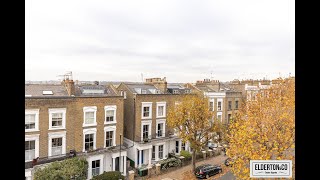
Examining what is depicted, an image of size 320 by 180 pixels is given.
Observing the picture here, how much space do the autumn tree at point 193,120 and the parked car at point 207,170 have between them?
13.2 inches

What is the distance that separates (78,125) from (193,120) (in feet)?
7.71

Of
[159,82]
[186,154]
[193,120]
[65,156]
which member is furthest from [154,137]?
[65,156]

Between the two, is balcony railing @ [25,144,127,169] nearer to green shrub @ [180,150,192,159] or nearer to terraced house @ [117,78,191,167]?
terraced house @ [117,78,191,167]

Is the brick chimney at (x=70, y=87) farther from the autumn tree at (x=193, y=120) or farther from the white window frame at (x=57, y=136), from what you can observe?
the autumn tree at (x=193, y=120)

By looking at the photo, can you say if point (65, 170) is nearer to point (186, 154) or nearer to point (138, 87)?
point (138, 87)

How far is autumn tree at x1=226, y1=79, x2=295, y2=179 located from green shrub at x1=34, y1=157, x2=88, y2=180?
2.20m

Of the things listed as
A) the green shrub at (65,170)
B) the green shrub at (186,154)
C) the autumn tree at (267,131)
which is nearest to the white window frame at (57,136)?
the green shrub at (65,170)

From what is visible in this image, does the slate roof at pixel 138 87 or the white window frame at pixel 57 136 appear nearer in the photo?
the white window frame at pixel 57 136

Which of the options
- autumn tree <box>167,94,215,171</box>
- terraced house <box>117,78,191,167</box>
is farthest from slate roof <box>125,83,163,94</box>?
autumn tree <box>167,94,215,171</box>

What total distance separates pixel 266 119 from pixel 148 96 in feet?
7.90

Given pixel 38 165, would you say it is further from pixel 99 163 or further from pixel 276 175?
pixel 276 175

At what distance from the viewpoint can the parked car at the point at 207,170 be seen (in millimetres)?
3791
